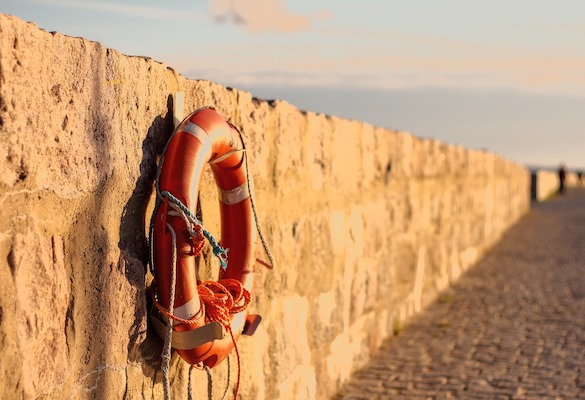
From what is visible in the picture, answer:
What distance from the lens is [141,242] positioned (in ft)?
8.29

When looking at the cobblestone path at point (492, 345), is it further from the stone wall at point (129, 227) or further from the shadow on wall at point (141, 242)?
the shadow on wall at point (141, 242)

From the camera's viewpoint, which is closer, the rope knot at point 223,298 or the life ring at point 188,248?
the life ring at point 188,248

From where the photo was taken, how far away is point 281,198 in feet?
12.3

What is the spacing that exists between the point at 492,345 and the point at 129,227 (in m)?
3.62

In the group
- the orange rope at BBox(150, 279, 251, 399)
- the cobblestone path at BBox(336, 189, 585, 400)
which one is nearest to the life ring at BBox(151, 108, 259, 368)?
the orange rope at BBox(150, 279, 251, 399)

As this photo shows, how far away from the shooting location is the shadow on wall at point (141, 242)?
2.46 metres

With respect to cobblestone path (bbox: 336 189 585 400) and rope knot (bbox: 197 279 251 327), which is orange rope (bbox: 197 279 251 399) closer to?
rope knot (bbox: 197 279 251 327)

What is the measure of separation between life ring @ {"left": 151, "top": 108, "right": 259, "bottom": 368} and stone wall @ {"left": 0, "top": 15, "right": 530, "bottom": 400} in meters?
0.06

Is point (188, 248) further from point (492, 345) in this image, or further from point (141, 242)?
point (492, 345)

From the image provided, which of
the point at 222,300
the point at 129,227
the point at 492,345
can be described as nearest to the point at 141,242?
the point at 129,227

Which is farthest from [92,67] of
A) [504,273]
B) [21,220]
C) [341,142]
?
[504,273]

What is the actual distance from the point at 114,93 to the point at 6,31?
457 millimetres

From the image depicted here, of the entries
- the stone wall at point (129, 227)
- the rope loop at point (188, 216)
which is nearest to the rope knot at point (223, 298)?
the stone wall at point (129, 227)

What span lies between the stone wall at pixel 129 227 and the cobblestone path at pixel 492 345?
0.29 m
